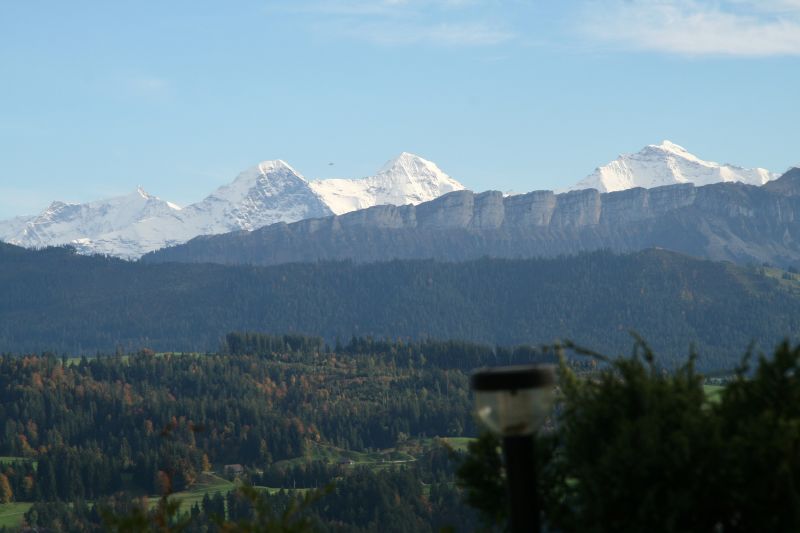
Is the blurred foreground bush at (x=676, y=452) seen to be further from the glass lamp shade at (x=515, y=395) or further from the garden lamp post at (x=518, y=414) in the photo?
the glass lamp shade at (x=515, y=395)

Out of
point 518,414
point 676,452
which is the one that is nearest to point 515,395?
point 518,414

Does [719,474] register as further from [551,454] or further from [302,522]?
[302,522]

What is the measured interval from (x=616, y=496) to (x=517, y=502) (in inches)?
188

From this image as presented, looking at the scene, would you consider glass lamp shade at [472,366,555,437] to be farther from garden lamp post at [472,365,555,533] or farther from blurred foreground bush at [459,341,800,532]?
blurred foreground bush at [459,341,800,532]

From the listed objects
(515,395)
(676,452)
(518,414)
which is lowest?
(676,452)

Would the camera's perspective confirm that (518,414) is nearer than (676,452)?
Yes

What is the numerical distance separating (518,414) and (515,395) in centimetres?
32

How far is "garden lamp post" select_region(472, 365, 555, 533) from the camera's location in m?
22.1

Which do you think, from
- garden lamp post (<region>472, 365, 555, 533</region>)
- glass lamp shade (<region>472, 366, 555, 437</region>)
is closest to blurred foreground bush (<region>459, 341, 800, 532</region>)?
garden lamp post (<region>472, 365, 555, 533</region>)

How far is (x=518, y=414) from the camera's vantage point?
22.2 m

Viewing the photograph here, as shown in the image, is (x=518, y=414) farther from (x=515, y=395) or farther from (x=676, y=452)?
(x=676, y=452)

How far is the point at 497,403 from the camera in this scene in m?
22.1

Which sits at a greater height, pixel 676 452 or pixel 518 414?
pixel 518 414

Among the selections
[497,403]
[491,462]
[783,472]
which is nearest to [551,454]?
[491,462]
